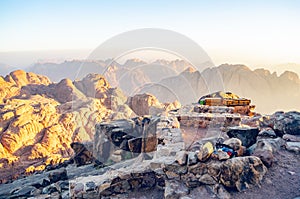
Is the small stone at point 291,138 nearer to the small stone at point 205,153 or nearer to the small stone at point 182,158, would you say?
the small stone at point 205,153

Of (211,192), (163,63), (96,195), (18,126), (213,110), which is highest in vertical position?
(163,63)

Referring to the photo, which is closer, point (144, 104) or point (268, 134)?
point (268, 134)

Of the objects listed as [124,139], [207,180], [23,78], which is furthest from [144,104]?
[23,78]

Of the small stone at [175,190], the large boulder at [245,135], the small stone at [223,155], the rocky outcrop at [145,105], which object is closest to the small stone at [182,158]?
the small stone at [175,190]

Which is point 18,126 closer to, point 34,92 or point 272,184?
point 34,92

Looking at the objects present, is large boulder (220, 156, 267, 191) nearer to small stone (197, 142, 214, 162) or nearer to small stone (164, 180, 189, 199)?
small stone (197, 142, 214, 162)

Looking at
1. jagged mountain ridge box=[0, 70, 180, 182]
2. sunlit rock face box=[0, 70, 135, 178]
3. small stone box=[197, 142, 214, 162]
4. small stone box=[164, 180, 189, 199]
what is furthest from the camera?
sunlit rock face box=[0, 70, 135, 178]

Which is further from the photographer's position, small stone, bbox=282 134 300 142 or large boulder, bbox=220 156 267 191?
small stone, bbox=282 134 300 142

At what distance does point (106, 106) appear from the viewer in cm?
5088

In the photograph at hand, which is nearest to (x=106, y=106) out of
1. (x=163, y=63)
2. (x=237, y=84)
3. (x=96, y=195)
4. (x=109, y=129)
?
(x=163, y=63)

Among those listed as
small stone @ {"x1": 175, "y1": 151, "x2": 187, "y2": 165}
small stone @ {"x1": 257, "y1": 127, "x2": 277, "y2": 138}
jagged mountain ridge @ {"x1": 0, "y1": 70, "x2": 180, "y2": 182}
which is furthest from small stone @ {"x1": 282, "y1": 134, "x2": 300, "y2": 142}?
jagged mountain ridge @ {"x1": 0, "y1": 70, "x2": 180, "y2": 182}

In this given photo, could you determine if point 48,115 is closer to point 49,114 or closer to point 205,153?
Answer: point 49,114

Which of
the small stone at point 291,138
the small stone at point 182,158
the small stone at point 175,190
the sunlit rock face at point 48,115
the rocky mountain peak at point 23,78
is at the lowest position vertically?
the sunlit rock face at point 48,115

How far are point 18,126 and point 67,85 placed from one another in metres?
22.1
